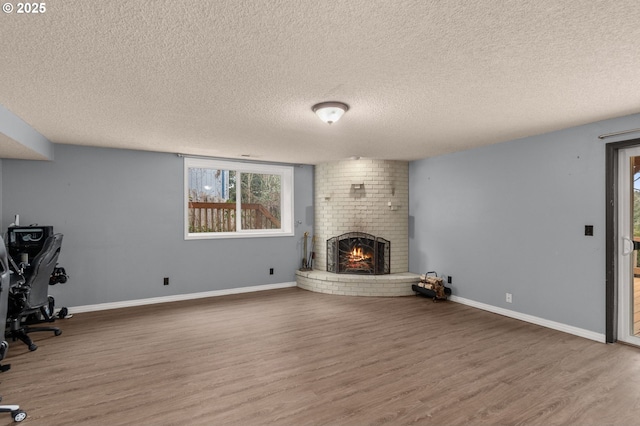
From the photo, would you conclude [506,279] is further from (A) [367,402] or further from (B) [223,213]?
(B) [223,213]

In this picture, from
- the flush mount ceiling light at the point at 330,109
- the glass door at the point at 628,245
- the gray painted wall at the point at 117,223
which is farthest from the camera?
the gray painted wall at the point at 117,223

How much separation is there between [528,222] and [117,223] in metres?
5.55

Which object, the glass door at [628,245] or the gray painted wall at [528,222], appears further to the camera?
the gray painted wall at [528,222]

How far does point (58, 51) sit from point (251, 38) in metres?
1.17

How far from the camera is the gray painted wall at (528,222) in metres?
3.47

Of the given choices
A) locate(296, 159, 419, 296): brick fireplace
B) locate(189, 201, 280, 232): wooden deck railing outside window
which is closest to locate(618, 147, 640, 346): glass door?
locate(296, 159, 419, 296): brick fireplace

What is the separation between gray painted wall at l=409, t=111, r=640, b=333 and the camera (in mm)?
3469

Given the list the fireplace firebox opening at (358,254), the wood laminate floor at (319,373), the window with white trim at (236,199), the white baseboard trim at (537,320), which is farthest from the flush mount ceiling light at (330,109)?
the white baseboard trim at (537,320)

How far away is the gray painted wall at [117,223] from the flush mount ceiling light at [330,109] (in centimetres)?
Answer: 317

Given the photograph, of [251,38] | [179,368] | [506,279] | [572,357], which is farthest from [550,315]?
[251,38]

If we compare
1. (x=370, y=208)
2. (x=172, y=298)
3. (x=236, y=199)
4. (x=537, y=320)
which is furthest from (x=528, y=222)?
(x=172, y=298)

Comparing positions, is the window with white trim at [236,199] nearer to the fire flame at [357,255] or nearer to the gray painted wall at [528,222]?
the fire flame at [357,255]

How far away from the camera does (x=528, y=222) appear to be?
4.04 meters

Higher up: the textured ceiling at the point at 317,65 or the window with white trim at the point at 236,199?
the textured ceiling at the point at 317,65
